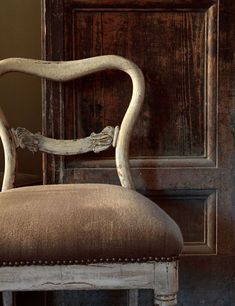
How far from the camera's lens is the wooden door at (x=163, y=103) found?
1.44m

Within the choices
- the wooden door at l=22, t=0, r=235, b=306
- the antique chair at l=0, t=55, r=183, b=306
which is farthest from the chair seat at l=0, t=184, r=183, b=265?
the wooden door at l=22, t=0, r=235, b=306

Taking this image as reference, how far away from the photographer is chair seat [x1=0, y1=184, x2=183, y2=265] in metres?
0.96

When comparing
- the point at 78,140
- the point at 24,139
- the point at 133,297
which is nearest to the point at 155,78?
the point at 78,140

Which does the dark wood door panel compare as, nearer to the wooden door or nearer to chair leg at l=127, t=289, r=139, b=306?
the wooden door

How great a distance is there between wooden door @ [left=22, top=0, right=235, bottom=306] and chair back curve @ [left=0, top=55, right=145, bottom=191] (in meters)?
0.07

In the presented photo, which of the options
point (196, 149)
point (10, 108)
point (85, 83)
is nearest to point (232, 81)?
point (196, 149)

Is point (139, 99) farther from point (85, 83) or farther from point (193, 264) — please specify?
point (193, 264)

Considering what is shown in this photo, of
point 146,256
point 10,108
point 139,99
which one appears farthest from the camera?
point 10,108

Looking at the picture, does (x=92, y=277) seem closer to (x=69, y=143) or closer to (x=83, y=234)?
(x=83, y=234)

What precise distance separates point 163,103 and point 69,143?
0.28 meters

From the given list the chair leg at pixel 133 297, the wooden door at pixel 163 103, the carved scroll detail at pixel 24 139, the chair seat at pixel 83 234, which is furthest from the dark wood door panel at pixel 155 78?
the chair seat at pixel 83 234

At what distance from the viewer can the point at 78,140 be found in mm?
1383

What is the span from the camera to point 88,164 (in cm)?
146

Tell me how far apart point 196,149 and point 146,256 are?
55 centimetres
